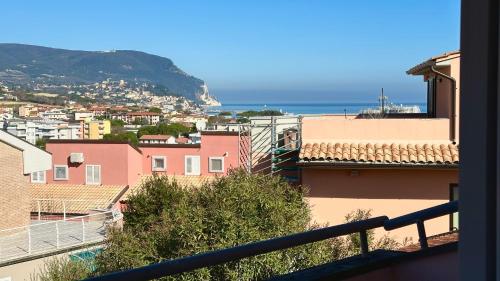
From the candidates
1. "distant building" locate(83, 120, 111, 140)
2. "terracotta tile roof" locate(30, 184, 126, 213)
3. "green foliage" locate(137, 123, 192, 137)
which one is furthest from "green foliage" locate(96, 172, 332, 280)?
"green foliage" locate(137, 123, 192, 137)

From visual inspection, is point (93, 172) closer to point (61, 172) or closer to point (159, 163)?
point (61, 172)

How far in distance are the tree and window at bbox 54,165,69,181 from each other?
631 inches

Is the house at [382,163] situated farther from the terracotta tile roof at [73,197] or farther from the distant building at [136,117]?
the distant building at [136,117]

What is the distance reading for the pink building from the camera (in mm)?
23109

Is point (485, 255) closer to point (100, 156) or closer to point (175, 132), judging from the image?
point (100, 156)

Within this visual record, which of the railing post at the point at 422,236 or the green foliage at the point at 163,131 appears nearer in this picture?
the railing post at the point at 422,236

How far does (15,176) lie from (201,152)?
7.60 metres

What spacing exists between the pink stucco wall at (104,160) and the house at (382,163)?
12.5 m

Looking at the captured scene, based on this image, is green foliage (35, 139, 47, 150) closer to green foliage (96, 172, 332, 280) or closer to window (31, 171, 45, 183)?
window (31, 171, 45, 183)

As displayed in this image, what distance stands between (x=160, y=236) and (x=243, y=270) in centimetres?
233

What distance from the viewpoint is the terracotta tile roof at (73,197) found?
2112cm

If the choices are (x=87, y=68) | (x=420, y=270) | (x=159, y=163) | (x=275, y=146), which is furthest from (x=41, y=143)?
(x=87, y=68)

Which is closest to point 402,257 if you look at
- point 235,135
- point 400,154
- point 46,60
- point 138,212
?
point 400,154

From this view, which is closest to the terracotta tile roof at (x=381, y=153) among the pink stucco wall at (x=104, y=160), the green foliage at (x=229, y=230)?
the green foliage at (x=229, y=230)
